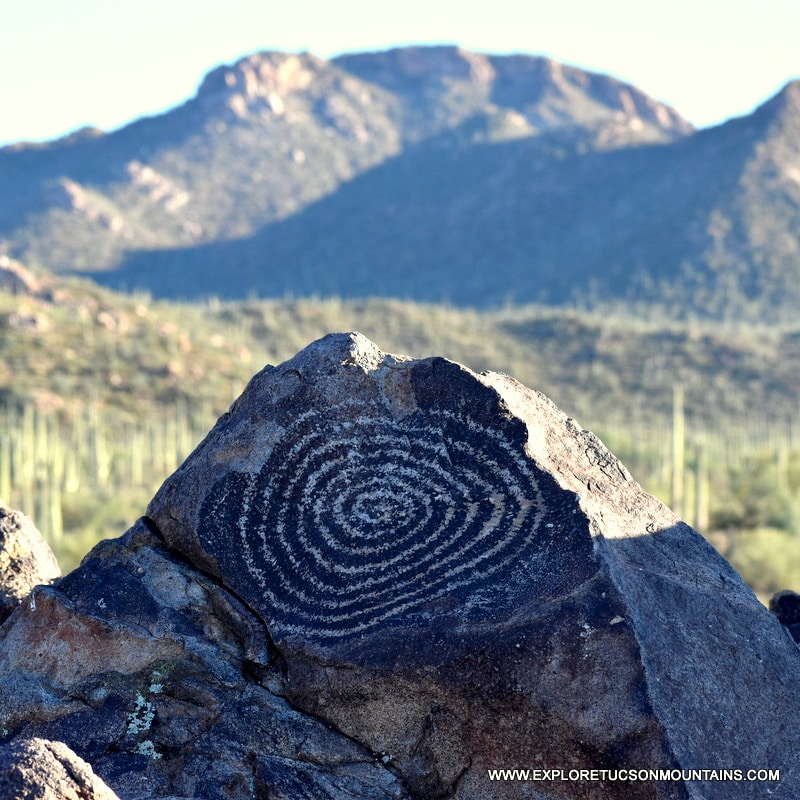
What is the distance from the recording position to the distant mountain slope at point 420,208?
4406 inches

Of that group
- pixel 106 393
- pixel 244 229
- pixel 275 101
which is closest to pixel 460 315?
pixel 106 393

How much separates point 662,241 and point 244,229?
66841 millimetres

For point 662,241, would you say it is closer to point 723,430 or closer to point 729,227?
point 729,227

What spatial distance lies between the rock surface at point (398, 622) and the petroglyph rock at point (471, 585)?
0.05 feet

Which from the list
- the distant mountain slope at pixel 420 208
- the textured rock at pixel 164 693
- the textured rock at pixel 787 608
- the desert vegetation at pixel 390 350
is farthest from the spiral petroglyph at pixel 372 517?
the distant mountain slope at pixel 420 208

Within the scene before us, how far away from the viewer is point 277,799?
279 inches

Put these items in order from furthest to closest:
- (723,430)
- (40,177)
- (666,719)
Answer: (40,177)
(723,430)
(666,719)

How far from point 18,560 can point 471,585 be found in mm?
4411

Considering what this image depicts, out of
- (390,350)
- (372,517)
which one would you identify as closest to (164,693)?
(372,517)

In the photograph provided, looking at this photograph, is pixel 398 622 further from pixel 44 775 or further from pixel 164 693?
pixel 44 775

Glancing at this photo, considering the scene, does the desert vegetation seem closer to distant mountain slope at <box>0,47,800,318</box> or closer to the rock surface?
A: distant mountain slope at <box>0,47,800,318</box>

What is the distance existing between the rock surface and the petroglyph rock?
16 millimetres

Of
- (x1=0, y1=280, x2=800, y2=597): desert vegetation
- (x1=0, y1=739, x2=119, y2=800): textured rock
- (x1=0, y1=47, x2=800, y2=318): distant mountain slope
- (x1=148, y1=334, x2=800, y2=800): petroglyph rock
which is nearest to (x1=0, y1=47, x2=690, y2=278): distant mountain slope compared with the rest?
(x1=0, y1=47, x2=800, y2=318): distant mountain slope

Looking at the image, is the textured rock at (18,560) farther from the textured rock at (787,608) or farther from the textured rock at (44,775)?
the textured rock at (787,608)
